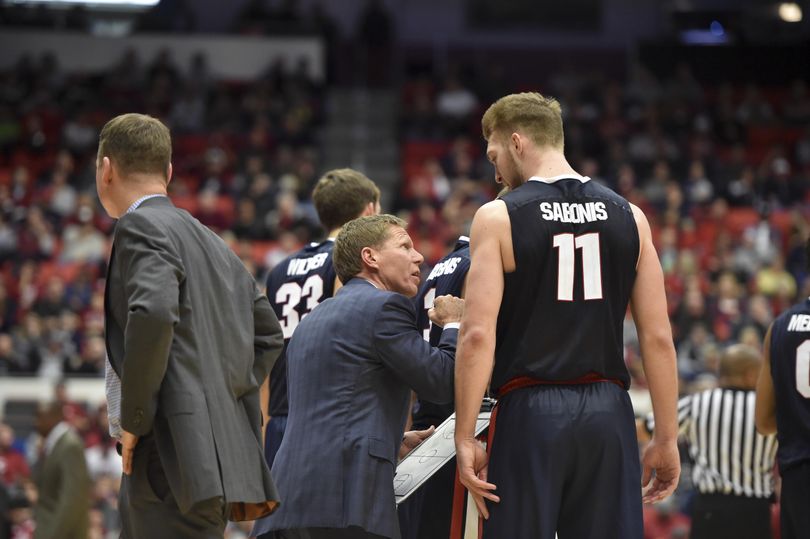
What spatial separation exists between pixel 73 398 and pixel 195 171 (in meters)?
7.82

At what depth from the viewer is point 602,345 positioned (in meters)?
4.18

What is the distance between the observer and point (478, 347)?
4098mm

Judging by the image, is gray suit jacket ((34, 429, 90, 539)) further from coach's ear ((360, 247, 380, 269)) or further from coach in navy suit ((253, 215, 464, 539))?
coach's ear ((360, 247, 380, 269))

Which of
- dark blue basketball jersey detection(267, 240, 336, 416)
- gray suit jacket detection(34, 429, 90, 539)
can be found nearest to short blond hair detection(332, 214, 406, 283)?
dark blue basketball jersey detection(267, 240, 336, 416)

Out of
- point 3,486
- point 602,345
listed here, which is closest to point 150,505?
point 602,345

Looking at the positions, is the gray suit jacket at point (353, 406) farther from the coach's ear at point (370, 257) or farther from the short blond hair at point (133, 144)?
the short blond hair at point (133, 144)

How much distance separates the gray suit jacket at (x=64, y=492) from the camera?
8.24 meters

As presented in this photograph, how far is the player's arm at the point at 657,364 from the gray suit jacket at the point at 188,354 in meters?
1.39

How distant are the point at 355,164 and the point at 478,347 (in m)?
18.5

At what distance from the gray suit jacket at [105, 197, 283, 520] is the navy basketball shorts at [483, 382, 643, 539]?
0.81m

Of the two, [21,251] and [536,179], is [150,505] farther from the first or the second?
[21,251]

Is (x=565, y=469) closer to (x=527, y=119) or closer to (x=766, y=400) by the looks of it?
(x=527, y=119)

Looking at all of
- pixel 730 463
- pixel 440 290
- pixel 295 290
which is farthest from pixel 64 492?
pixel 730 463

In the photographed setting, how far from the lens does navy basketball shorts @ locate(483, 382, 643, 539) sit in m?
4.05
